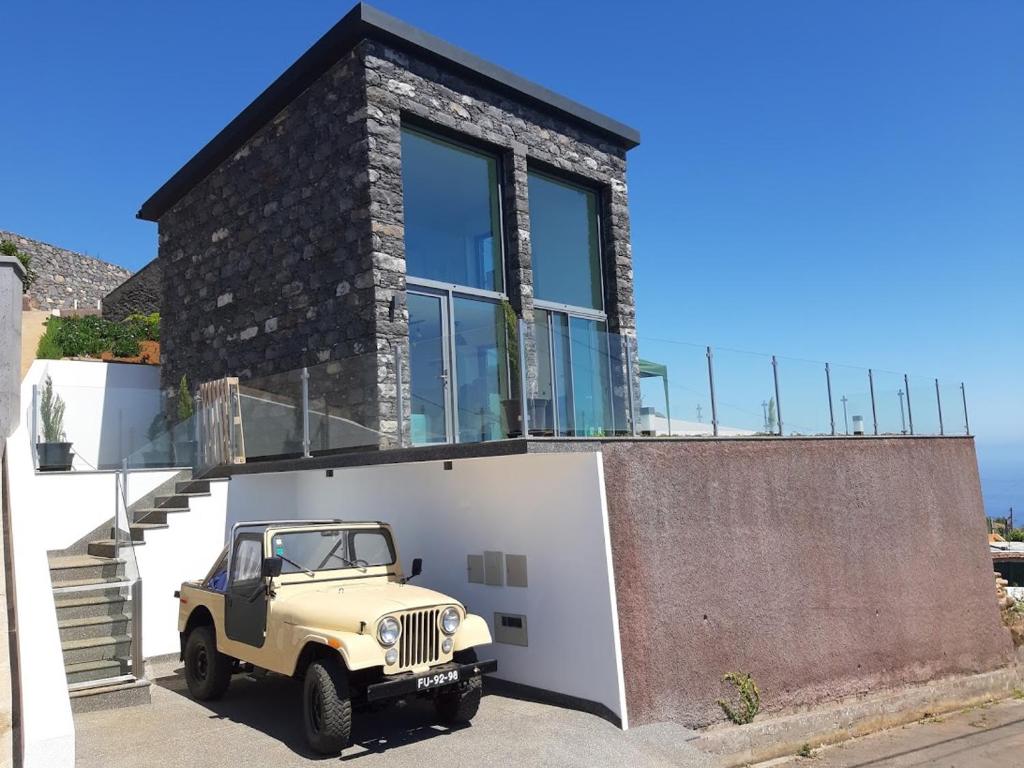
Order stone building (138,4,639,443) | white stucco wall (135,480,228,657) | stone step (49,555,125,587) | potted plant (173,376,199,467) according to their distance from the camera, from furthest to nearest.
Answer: potted plant (173,376,199,467), white stucco wall (135,480,228,657), stone building (138,4,639,443), stone step (49,555,125,587)

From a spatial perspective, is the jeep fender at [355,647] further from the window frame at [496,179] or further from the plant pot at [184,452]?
the plant pot at [184,452]

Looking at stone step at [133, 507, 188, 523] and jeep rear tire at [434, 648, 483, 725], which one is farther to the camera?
stone step at [133, 507, 188, 523]

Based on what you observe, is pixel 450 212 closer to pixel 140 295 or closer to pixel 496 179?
pixel 496 179

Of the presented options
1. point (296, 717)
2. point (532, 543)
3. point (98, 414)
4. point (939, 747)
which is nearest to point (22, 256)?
point (98, 414)

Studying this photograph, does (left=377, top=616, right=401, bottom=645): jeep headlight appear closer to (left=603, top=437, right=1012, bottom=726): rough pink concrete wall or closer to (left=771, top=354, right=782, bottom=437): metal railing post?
(left=603, top=437, right=1012, bottom=726): rough pink concrete wall

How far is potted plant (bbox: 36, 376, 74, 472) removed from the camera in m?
11.4

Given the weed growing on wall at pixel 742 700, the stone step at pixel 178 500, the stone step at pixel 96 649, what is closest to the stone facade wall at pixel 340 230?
the stone step at pixel 178 500

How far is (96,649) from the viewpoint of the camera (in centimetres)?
742

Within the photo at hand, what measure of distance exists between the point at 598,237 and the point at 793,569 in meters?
6.92

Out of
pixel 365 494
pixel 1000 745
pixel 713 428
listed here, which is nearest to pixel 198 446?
pixel 365 494

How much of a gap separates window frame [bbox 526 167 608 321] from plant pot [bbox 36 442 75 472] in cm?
718

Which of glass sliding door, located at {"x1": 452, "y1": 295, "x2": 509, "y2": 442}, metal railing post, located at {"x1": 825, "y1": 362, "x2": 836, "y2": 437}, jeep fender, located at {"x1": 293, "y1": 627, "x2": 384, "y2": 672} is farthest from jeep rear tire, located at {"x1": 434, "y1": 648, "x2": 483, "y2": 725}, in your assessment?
metal railing post, located at {"x1": 825, "y1": 362, "x2": 836, "y2": 437}

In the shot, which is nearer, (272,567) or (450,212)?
(272,567)

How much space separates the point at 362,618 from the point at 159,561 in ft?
15.6
